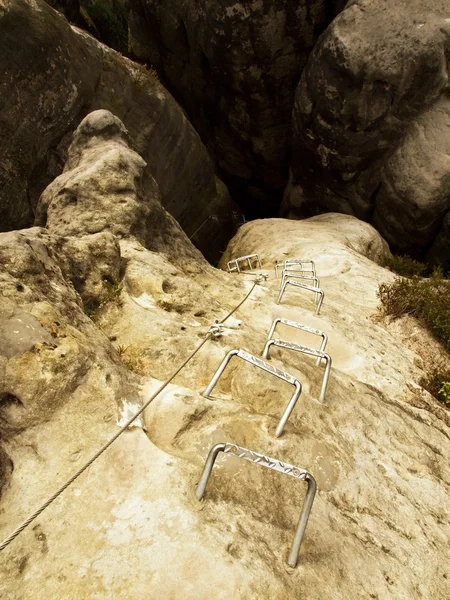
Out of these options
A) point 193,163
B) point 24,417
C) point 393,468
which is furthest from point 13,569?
point 193,163

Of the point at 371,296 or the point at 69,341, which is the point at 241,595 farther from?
the point at 371,296

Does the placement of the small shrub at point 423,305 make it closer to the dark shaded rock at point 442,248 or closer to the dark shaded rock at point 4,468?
the dark shaded rock at point 4,468

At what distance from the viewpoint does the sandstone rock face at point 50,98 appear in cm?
1091

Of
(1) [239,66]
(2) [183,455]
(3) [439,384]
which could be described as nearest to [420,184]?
(1) [239,66]

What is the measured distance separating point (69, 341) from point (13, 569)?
6.26ft

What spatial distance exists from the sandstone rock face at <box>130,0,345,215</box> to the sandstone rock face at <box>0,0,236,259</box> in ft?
14.8

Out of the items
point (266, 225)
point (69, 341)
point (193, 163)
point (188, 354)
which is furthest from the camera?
point (193, 163)

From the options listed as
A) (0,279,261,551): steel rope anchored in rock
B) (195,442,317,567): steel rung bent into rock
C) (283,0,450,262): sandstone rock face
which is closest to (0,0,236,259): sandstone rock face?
(283,0,450,262): sandstone rock face

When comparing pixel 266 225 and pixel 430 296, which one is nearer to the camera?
pixel 430 296

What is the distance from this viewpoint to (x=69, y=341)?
158 inches

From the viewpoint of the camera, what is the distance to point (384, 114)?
16266 mm

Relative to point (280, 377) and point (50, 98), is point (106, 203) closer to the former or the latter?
point (280, 377)

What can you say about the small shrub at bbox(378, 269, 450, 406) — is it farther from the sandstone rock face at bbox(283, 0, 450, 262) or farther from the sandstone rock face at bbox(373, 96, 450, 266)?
the sandstone rock face at bbox(283, 0, 450, 262)

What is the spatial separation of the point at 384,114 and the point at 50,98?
12193 millimetres
